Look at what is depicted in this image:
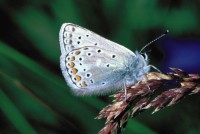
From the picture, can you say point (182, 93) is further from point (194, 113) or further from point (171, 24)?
point (171, 24)

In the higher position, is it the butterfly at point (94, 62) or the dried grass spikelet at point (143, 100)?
the butterfly at point (94, 62)

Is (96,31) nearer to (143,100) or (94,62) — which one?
(94,62)

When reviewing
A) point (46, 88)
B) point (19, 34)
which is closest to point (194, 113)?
point (46, 88)

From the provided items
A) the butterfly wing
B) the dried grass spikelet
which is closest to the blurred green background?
the butterfly wing

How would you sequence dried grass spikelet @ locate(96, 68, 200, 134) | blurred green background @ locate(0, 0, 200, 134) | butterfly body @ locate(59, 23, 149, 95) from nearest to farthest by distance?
dried grass spikelet @ locate(96, 68, 200, 134) → butterfly body @ locate(59, 23, 149, 95) → blurred green background @ locate(0, 0, 200, 134)

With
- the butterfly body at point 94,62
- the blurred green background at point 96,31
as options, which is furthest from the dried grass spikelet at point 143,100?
the blurred green background at point 96,31

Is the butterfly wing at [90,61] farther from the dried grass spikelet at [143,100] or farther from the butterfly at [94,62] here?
the dried grass spikelet at [143,100]

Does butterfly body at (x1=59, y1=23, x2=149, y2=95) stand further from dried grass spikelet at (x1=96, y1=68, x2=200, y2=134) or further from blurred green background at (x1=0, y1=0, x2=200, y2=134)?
dried grass spikelet at (x1=96, y1=68, x2=200, y2=134)
